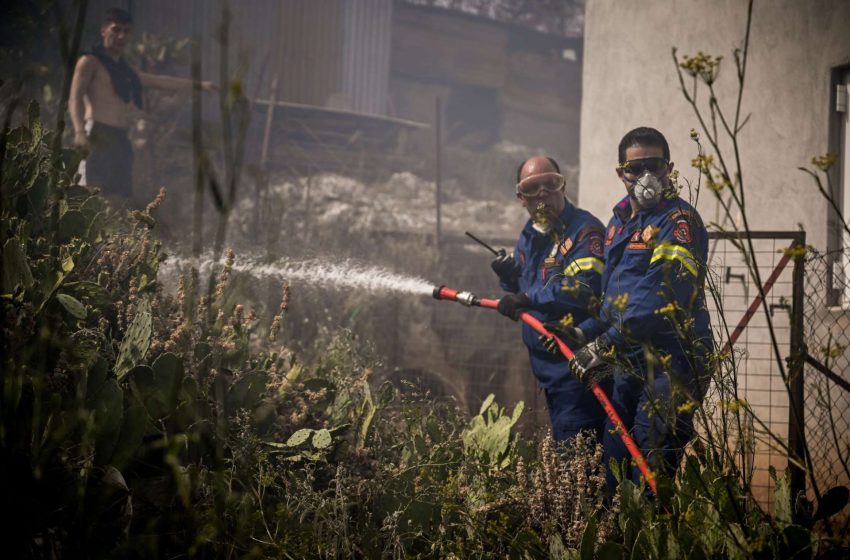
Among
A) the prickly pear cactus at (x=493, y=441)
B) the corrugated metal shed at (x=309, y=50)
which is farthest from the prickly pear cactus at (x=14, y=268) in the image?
the corrugated metal shed at (x=309, y=50)

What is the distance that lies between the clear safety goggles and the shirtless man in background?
2.79 metres

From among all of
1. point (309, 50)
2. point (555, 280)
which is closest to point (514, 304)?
point (555, 280)

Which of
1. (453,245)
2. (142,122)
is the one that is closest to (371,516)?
(453,245)

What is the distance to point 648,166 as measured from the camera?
12.3ft

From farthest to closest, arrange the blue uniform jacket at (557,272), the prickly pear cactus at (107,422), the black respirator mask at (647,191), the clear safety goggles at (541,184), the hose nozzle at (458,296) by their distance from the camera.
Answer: the hose nozzle at (458,296), the clear safety goggles at (541,184), the blue uniform jacket at (557,272), the black respirator mask at (647,191), the prickly pear cactus at (107,422)

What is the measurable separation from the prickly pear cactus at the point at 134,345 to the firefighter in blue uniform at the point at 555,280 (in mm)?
1839

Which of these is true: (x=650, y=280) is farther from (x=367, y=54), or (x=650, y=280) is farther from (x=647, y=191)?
(x=367, y=54)

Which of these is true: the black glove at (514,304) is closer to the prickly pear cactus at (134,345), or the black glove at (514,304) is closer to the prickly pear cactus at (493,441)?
the prickly pear cactus at (493,441)

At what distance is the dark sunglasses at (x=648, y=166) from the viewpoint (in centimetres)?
374

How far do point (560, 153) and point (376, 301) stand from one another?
Answer: 1296 centimetres

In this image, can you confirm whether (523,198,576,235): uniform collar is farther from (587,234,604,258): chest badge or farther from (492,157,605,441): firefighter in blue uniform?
(587,234,604,258): chest badge

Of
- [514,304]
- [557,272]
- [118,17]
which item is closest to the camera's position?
[557,272]

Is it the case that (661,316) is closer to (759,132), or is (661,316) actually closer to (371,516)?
(371,516)

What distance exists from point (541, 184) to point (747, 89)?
7.06ft
